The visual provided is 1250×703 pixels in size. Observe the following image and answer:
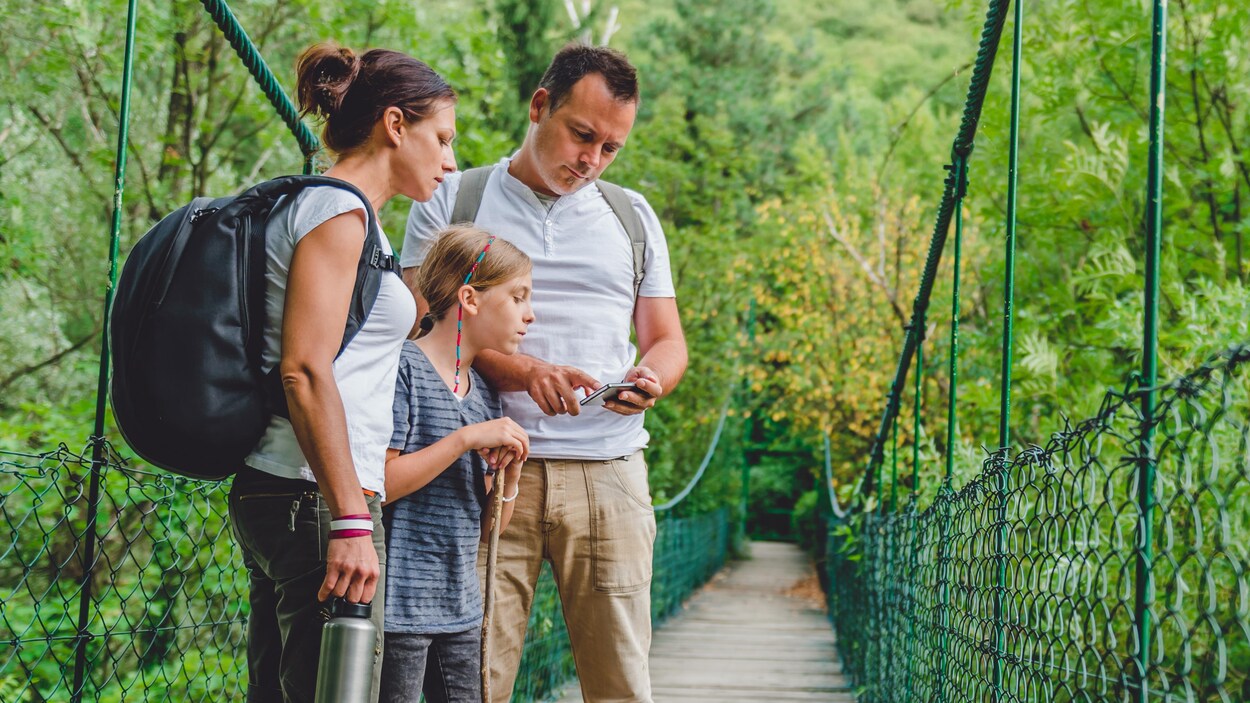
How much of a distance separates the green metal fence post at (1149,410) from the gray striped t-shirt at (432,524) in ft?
2.86

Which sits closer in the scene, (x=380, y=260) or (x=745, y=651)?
(x=380, y=260)

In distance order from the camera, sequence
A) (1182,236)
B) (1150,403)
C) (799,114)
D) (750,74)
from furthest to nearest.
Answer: (799,114), (750,74), (1182,236), (1150,403)

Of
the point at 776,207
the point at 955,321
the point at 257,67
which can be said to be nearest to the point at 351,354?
the point at 257,67

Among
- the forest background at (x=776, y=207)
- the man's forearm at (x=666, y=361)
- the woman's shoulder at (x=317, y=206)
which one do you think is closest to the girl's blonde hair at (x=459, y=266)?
the man's forearm at (x=666, y=361)

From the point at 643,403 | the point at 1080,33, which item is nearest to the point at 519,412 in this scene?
the point at 643,403

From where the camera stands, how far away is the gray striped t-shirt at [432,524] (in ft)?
4.65

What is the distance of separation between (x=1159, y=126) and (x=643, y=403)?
83 cm

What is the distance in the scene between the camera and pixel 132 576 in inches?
187

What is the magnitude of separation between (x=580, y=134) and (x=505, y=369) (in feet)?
1.19

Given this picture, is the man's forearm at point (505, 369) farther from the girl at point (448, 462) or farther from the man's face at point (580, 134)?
the man's face at point (580, 134)

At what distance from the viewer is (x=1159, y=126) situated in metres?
0.90

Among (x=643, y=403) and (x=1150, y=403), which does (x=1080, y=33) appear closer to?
(x=643, y=403)

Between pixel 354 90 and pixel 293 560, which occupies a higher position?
pixel 354 90

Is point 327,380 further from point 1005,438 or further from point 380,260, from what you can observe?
point 1005,438
